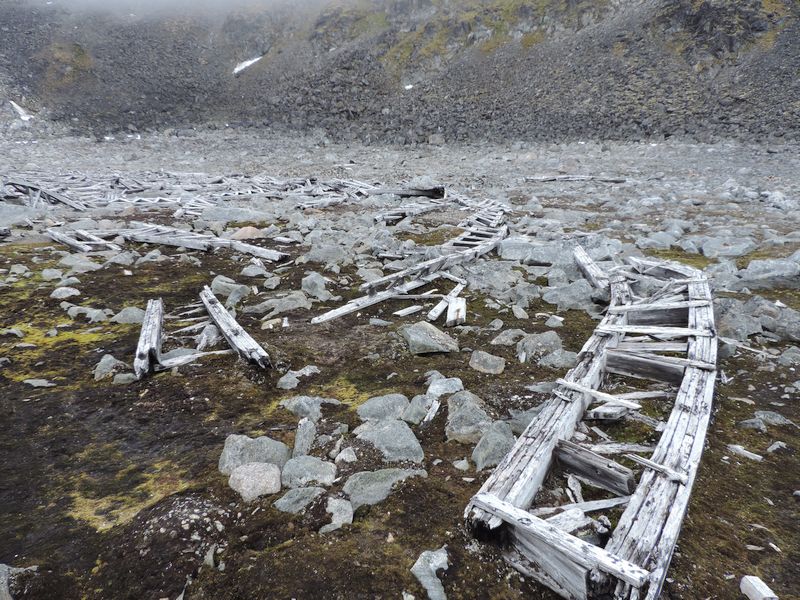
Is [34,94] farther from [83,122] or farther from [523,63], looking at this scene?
[523,63]

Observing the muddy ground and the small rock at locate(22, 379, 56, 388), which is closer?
the muddy ground

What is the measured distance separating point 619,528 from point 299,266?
24.6 ft

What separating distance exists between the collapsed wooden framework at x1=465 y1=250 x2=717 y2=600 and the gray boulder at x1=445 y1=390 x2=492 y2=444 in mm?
490

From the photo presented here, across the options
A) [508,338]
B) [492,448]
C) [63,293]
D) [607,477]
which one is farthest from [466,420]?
[63,293]

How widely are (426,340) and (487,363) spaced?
0.84 metres

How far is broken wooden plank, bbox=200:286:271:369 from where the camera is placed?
506 centimetres

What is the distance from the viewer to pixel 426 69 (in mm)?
51125

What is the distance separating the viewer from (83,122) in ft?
149

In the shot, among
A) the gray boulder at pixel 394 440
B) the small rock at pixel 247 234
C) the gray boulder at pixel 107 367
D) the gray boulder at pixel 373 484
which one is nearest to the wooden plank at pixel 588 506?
the gray boulder at pixel 373 484

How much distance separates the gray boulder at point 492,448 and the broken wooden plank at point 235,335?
8.37 ft

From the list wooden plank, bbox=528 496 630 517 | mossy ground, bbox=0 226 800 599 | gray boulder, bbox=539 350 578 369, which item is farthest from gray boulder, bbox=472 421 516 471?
gray boulder, bbox=539 350 578 369

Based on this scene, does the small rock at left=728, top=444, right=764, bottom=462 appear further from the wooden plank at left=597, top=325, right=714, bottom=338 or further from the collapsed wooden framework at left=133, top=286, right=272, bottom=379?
the collapsed wooden framework at left=133, top=286, right=272, bottom=379

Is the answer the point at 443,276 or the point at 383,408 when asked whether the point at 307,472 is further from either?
the point at 443,276

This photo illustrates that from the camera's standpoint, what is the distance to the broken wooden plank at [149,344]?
16.0ft
